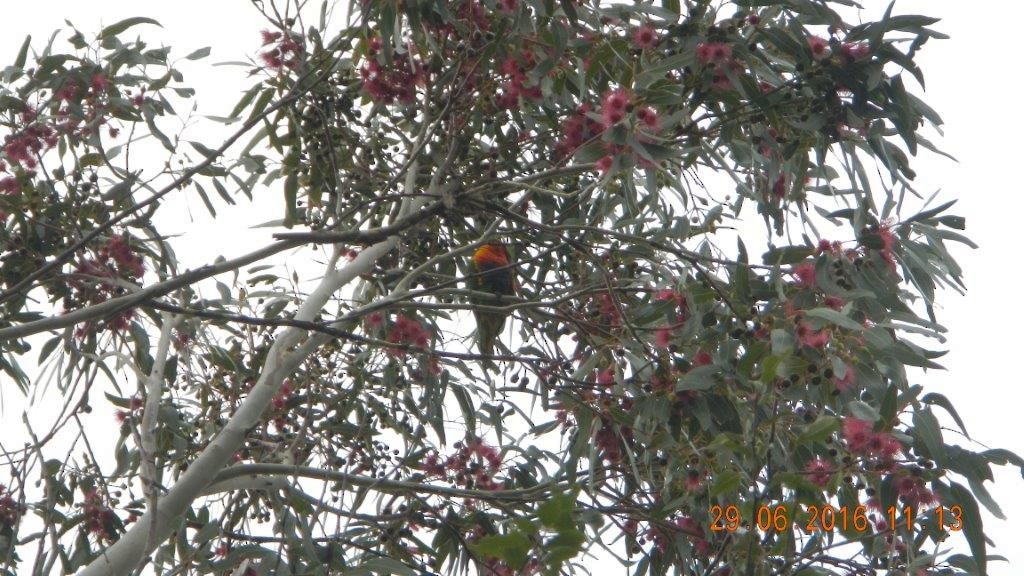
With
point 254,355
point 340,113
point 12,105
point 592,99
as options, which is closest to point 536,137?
point 592,99

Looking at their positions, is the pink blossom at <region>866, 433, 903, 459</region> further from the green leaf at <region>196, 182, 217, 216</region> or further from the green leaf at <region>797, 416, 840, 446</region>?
the green leaf at <region>196, 182, 217, 216</region>

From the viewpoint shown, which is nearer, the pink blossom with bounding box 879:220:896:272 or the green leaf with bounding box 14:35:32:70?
the pink blossom with bounding box 879:220:896:272

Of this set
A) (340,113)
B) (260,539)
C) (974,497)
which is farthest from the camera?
(340,113)

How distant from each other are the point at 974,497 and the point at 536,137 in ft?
4.87

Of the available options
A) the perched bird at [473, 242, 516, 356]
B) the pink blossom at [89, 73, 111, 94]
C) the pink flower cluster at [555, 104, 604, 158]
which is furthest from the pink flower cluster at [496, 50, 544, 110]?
the pink blossom at [89, 73, 111, 94]

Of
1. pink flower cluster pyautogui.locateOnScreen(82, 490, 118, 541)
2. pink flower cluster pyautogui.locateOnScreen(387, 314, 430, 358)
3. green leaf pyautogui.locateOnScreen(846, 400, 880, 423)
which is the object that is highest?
pink flower cluster pyautogui.locateOnScreen(387, 314, 430, 358)

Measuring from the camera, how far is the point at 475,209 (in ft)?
9.16

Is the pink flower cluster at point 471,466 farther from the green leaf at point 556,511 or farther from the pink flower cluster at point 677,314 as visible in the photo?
the green leaf at point 556,511

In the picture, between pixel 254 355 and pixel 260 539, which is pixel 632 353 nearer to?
pixel 260 539

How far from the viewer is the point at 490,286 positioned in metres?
4.41

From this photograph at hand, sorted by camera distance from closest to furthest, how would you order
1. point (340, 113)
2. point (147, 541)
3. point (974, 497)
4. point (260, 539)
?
point (974, 497), point (147, 541), point (260, 539), point (340, 113)
